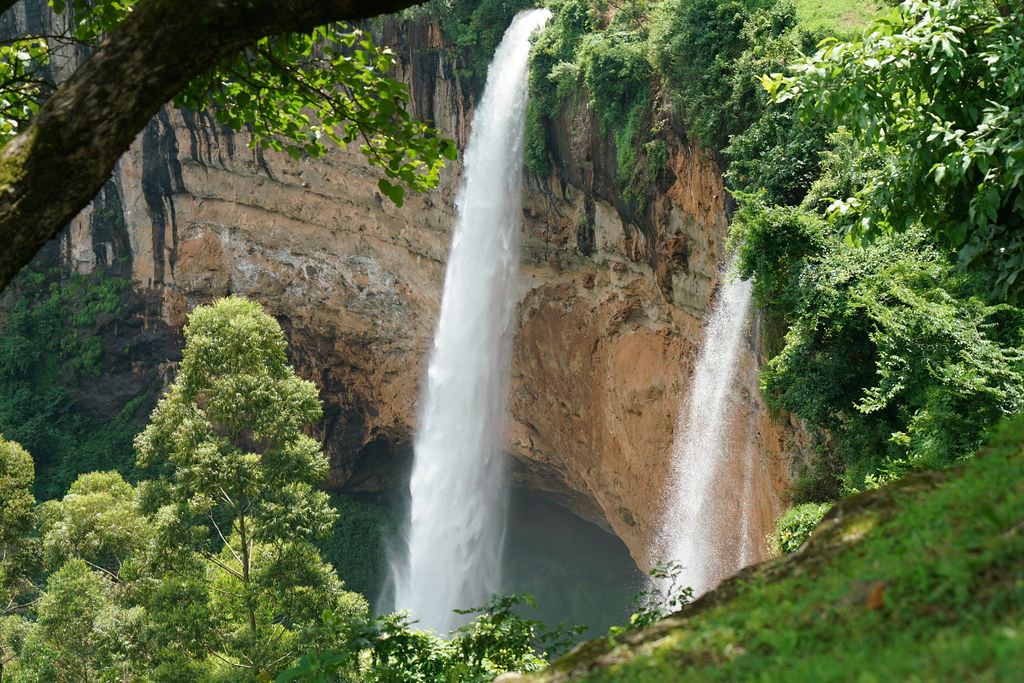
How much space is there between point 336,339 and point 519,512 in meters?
7.14

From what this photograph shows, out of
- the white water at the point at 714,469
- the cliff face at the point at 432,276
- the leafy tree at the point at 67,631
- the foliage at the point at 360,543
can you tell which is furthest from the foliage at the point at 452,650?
the foliage at the point at 360,543

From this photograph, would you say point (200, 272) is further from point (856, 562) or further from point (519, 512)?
point (856, 562)

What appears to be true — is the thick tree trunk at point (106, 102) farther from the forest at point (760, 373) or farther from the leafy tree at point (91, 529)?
the leafy tree at point (91, 529)

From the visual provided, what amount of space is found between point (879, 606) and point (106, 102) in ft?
8.70

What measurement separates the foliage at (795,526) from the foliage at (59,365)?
2097 cm

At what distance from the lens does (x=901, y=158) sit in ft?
14.5

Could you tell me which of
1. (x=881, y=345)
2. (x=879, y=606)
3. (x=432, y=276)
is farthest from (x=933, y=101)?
(x=432, y=276)

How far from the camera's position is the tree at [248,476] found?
10.2 meters

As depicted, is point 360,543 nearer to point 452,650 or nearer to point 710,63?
point 710,63

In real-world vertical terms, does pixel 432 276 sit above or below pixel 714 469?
above

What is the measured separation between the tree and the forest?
0.04m

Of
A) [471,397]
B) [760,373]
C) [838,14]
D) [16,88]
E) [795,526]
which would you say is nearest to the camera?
[16,88]

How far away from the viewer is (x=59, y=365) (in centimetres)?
2459

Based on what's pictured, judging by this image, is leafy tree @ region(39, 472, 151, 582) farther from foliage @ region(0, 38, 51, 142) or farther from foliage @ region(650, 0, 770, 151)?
foliage @ region(650, 0, 770, 151)
